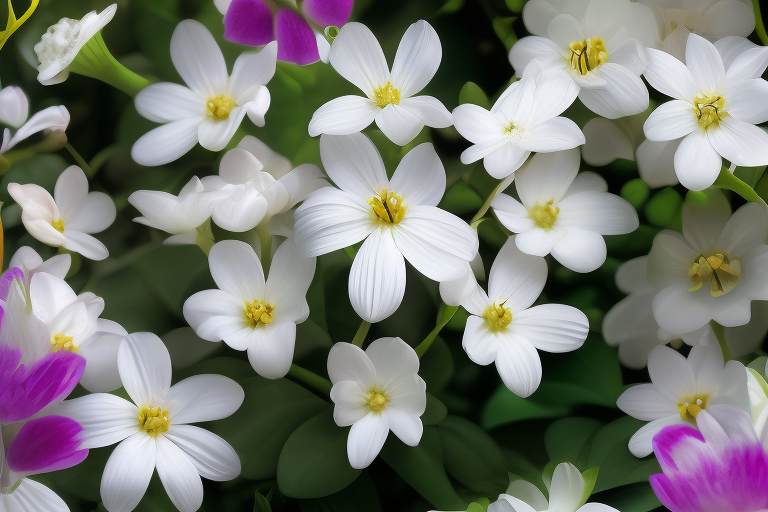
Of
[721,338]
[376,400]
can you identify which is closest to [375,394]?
[376,400]

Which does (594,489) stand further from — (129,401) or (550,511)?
(129,401)

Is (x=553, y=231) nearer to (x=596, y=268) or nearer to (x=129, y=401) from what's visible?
(x=596, y=268)

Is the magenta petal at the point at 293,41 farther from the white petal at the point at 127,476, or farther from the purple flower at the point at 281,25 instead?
the white petal at the point at 127,476

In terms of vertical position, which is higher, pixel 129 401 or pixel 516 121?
pixel 516 121

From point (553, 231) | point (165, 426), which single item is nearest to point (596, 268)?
point (553, 231)

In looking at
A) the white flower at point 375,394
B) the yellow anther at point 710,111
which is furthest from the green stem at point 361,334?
the yellow anther at point 710,111

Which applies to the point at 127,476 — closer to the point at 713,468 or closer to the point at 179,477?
the point at 179,477
